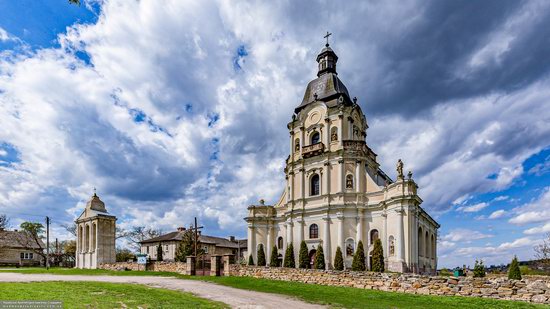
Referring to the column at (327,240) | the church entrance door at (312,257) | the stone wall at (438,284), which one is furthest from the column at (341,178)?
the stone wall at (438,284)

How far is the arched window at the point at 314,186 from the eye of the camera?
36.5 meters

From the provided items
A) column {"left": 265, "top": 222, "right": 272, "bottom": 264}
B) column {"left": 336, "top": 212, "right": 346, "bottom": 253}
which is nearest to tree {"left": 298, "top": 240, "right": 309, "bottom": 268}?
column {"left": 336, "top": 212, "right": 346, "bottom": 253}

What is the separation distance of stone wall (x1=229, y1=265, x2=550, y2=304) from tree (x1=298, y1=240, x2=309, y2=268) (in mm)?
11756

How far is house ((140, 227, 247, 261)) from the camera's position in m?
55.9

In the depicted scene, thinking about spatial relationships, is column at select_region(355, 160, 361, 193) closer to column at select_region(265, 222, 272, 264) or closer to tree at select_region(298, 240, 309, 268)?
tree at select_region(298, 240, 309, 268)

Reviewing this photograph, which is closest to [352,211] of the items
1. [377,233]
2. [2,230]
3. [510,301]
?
[377,233]

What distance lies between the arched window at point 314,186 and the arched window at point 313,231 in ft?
11.2

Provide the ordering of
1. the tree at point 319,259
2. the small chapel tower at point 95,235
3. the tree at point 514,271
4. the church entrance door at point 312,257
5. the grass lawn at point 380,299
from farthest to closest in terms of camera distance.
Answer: the small chapel tower at point 95,235 → the church entrance door at point 312,257 → the tree at point 319,259 → the tree at point 514,271 → the grass lawn at point 380,299

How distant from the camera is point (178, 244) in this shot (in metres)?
54.6

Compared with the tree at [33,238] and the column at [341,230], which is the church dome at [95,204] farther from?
the column at [341,230]

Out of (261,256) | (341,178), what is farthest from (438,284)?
(261,256)

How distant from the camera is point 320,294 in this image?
1553 cm

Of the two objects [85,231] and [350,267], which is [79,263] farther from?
[350,267]

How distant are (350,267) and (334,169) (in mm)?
9444
